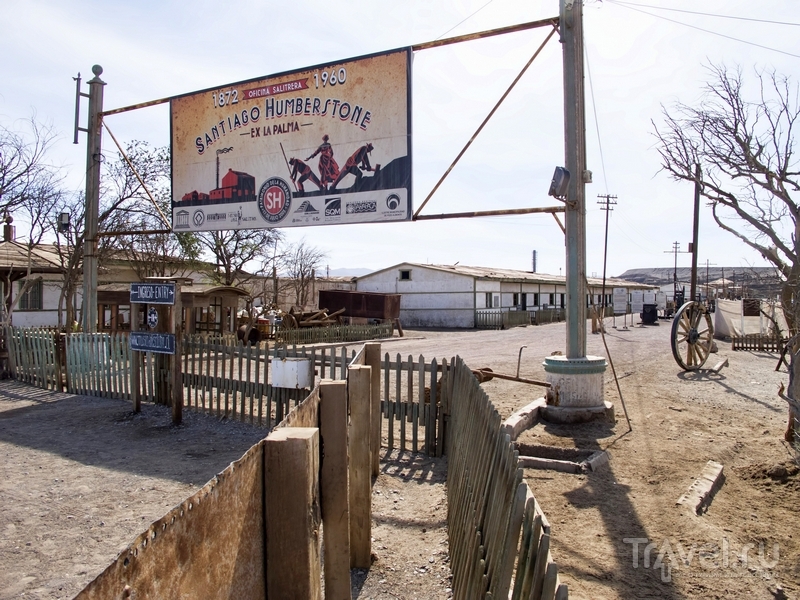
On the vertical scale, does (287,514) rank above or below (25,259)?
below

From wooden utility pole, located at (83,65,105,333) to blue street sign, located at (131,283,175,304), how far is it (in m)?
4.03

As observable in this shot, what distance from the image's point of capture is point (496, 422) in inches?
112

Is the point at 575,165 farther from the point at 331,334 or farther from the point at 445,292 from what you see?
the point at 445,292

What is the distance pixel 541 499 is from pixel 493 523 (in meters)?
2.66

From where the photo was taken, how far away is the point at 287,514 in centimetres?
180

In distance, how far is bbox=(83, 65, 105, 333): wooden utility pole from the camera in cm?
1245

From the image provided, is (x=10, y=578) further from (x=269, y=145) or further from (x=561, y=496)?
(x=269, y=145)

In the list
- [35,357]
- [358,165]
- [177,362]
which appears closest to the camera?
[177,362]

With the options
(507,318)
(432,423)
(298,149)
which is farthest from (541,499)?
(507,318)

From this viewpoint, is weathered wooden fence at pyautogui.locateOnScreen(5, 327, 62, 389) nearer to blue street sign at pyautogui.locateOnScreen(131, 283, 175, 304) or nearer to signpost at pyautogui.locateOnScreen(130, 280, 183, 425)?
signpost at pyautogui.locateOnScreen(130, 280, 183, 425)

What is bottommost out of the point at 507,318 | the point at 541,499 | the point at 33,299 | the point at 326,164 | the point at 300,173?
the point at 541,499

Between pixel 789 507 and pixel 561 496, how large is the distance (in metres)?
1.75

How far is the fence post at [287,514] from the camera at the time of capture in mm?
1786

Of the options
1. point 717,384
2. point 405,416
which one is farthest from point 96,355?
point 717,384
